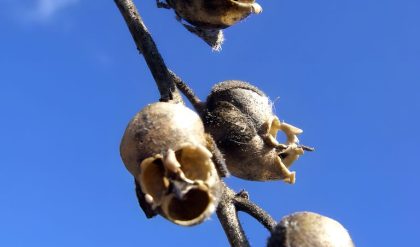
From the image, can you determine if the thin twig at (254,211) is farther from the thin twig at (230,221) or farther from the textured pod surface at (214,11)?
the textured pod surface at (214,11)

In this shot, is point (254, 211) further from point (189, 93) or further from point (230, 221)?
point (189, 93)

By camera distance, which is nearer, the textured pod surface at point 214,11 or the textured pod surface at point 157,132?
the textured pod surface at point 157,132

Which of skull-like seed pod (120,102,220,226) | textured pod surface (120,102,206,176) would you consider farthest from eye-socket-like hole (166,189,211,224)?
textured pod surface (120,102,206,176)

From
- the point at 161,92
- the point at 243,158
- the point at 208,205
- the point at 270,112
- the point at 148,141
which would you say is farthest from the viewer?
the point at 270,112

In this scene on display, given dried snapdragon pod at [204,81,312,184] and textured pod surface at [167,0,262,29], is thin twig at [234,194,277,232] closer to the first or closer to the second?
dried snapdragon pod at [204,81,312,184]

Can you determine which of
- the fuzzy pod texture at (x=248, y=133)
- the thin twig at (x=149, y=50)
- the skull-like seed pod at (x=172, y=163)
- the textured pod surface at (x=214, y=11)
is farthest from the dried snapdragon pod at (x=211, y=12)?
the skull-like seed pod at (x=172, y=163)

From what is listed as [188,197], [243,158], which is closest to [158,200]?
[188,197]

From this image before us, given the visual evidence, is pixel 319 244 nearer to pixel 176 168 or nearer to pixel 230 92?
pixel 176 168
